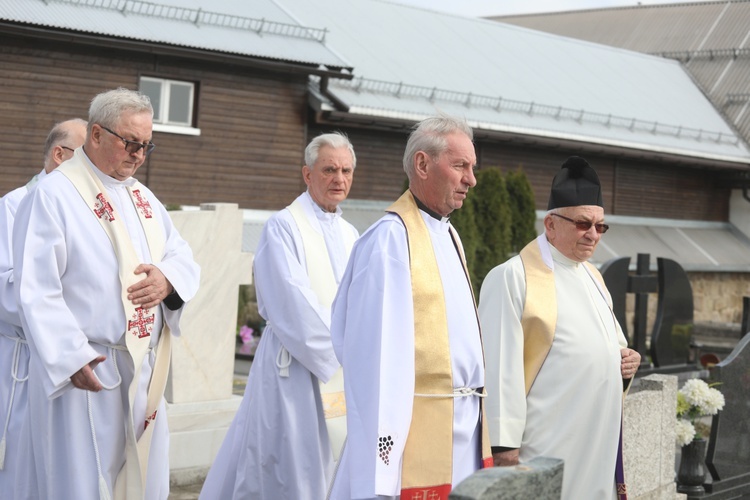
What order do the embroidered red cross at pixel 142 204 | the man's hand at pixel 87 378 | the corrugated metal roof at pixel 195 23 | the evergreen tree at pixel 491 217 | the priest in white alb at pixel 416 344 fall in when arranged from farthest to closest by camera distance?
1. the evergreen tree at pixel 491 217
2. the corrugated metal roof at pixel 195 23
3. the embroidered red cross at pixel 142 204
4. the man's hand at pixel 87 378
5. the priest in white alb at pixel 416 344

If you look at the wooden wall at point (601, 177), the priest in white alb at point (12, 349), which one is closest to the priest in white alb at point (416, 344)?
the priest in white alb at point (12, 349)

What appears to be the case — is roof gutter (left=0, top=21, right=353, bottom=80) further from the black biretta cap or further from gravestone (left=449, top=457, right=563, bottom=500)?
gravestone (left=449, top=457, right=563, bottom=500)

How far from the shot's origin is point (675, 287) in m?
12.0

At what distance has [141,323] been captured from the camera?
4.61m

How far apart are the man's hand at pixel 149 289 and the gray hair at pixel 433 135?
3.93 ft

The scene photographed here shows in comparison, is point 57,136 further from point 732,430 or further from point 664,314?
point 664,314

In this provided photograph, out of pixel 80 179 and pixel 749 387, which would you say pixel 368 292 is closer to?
pixel 80 179

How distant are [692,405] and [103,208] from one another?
15.7ft

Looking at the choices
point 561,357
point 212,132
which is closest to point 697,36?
point 212,132

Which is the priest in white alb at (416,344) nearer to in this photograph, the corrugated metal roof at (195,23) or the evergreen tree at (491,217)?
the corrugated metal roof at (195,23)

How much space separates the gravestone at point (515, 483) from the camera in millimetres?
2453

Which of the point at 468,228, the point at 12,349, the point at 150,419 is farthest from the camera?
the point at 468,228

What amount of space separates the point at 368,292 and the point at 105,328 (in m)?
1.20

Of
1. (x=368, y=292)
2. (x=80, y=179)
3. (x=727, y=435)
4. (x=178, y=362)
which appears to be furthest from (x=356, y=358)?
(x=727, y=435)
